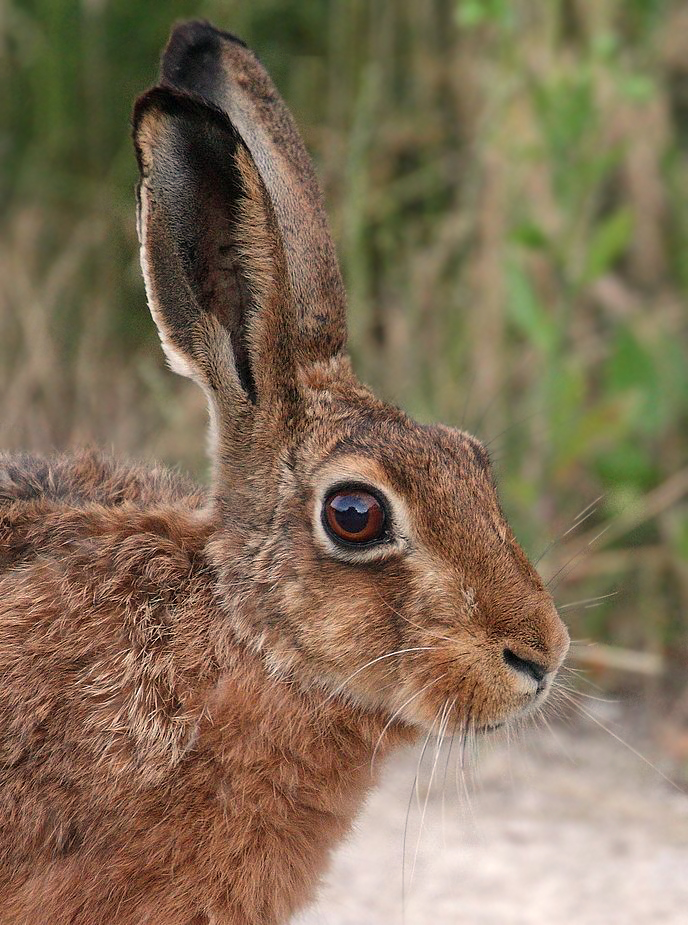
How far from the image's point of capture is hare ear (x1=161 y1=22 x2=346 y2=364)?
11.8 ft

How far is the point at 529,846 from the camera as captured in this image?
473 centimetres

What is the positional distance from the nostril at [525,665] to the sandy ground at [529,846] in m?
0.79

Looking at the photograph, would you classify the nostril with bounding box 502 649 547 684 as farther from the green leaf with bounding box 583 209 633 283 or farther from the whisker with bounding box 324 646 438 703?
the green leaf with bounding box 583 209 633 283

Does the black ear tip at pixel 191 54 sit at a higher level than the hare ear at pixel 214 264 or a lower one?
higher

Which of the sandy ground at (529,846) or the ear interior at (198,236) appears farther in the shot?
the sandy ground at (529,846)

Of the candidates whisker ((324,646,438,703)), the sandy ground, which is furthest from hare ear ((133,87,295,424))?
the sandy ground

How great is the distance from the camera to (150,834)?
129 inches

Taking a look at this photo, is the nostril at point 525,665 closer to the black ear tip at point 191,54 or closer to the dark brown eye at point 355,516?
the dark brown eye at point 355,516

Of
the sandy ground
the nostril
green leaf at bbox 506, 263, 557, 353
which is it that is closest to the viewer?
the nostril

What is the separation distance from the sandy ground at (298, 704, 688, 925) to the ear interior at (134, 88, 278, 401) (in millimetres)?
1245

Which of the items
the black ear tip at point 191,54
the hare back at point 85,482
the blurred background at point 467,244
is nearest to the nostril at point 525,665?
the hare back at point 85,482

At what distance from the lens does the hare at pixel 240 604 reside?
3248mm

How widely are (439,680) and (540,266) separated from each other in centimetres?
376

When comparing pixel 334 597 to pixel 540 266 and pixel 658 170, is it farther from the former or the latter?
pixel 658 170
